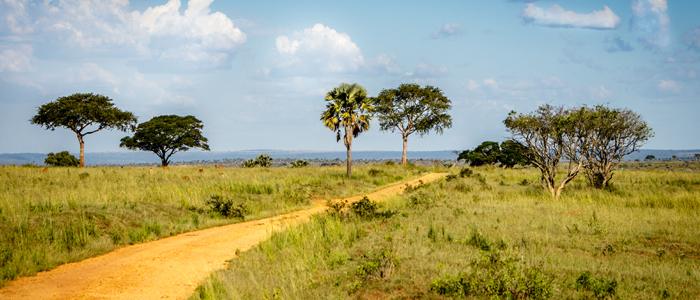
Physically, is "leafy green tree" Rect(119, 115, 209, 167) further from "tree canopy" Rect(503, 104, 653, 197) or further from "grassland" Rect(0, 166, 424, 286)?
"tree canopy" Rect(503, 104, 653, 197)

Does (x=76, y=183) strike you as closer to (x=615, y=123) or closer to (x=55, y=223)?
(x=55, y=223)

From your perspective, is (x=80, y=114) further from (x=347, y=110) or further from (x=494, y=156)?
(x=494, y=156)

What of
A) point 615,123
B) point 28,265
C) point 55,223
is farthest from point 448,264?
point 615,123

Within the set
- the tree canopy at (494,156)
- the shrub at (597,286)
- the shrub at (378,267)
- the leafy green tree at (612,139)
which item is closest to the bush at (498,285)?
the shrub at (597,286)

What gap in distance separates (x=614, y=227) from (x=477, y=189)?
11019 mm

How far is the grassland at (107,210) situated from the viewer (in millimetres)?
9148

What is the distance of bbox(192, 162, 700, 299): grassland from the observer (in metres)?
6.36

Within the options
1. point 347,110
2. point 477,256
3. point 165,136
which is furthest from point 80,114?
point 477,256

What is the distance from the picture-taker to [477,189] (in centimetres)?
2270

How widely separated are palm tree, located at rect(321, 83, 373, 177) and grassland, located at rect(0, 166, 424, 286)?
8014 mm

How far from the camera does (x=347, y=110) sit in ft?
99.2

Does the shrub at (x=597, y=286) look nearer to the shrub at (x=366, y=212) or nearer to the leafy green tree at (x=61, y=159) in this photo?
the shrub at (x=366, y=212)

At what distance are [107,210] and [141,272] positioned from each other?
5499mm

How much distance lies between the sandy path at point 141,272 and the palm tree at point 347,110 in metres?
19.4
